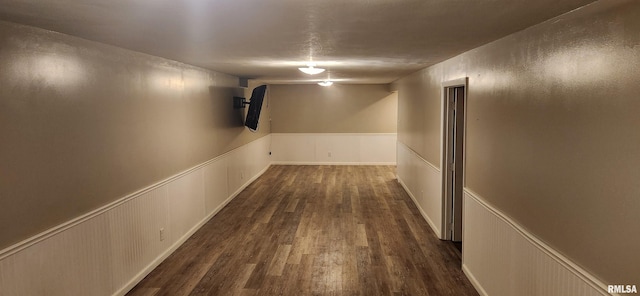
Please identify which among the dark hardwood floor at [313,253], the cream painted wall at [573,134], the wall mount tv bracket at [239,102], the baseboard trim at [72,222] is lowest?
the dark hardwood floor at [313,253]

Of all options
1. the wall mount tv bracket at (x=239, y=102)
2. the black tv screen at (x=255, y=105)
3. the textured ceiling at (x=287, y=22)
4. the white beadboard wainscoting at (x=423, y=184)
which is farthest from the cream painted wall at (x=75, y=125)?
the white beadboard wainscoting at (x=423, y=184)

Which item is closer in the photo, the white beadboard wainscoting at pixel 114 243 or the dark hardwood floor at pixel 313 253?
the white beadboard wainscoting at pixel 114 243

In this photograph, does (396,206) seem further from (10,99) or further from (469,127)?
(10,99)

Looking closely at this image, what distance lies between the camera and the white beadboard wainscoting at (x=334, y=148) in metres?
11.6

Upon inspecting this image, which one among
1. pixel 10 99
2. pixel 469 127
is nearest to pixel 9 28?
pixel 10 99

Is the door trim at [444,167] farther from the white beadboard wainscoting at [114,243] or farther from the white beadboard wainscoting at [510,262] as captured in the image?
the white beadboard wainscoting at [114,243]

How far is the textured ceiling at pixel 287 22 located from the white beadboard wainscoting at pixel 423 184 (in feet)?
7.43

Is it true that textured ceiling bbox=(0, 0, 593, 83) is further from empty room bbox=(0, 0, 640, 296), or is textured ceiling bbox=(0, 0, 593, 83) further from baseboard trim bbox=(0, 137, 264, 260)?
baseboard trim bbox=(0, 137, 264, 260)

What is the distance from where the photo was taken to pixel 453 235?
525 centimetres

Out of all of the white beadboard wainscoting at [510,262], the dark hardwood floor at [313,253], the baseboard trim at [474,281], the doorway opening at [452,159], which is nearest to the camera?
the white beadboard wainscoting at [510,262]

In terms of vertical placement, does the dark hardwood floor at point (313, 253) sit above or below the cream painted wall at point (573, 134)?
below

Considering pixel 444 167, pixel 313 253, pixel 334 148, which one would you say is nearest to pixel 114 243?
pixel 313 253

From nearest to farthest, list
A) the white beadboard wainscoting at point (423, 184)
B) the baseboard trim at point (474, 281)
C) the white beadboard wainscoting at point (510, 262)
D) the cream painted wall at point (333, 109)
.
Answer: the white beadboard wainscoting at point (510, 262), the baseboard trim at point (474, 281), the white beadboard wainscoting at point (423, 184), the cream painted wall at point (333, 109)

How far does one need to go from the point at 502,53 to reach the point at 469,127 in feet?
3.35
